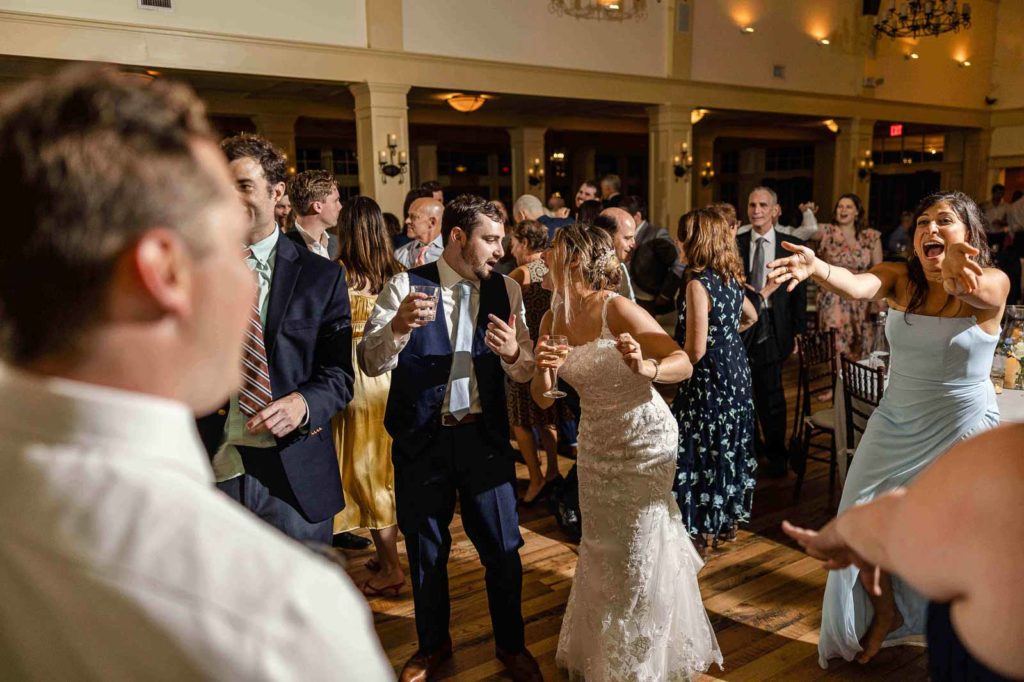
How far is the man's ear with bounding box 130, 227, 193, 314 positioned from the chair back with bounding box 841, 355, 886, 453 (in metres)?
3.33

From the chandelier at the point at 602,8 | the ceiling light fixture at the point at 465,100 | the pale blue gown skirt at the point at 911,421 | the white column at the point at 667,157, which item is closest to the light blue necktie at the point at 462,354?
the pale blue gown skirt at the point at 911,421

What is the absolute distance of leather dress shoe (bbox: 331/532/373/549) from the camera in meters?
3.96

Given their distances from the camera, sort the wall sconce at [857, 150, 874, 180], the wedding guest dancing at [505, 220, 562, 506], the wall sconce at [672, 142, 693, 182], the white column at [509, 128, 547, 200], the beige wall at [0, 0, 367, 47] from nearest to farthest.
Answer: the wedding guest dancing at [505, 220, 562, 506]
the beige wall at [0, 0, 367, 47]
the wall sconce at [672, 142, 693, 182]
the white column at [509, 128, 547, 200]
the wall sconce at [857, 150, 874, 180]

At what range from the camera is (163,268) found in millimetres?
566

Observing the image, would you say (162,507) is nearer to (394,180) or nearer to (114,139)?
(114,139)

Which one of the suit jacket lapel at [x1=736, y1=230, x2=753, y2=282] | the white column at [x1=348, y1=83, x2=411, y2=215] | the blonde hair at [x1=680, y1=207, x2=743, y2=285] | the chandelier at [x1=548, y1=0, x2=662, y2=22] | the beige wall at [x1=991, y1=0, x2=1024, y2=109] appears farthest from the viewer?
the beige wall at [x1=991, y1=0, x2=1024, y2=109]

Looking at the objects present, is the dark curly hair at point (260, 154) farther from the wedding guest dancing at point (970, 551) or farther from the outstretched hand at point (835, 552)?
the wedding guest dancing at point (970, 551)

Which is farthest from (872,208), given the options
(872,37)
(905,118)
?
(872,37)

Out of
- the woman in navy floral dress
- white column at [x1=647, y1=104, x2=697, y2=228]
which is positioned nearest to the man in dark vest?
the woman in navy floral dress

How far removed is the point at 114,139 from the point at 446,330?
196 centimetres

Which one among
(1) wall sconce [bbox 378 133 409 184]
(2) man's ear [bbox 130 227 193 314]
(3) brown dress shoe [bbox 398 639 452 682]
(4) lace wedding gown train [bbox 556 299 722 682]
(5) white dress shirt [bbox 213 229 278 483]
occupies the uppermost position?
(1) wall sconce [bbox 378 133 409 184]

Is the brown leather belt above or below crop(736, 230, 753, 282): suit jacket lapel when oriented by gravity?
below

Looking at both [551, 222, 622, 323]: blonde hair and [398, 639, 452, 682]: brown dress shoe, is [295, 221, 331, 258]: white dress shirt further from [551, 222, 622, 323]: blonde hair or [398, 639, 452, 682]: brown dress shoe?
[398, 639, 452, 682]: brown dress shoe

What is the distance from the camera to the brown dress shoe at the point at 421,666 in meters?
2.62
